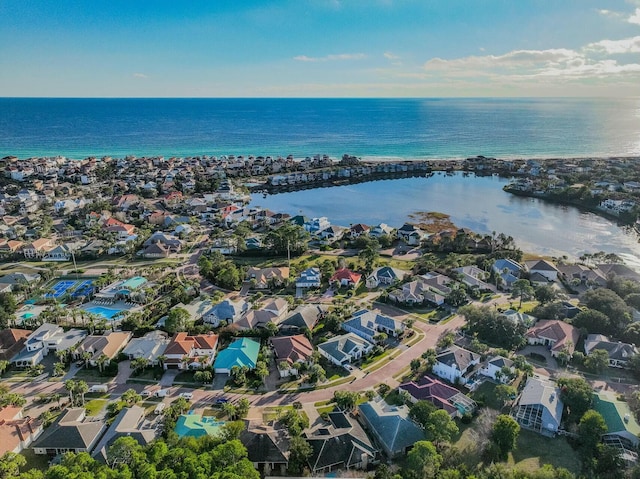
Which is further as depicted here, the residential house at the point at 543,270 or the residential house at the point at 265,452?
the residential house at the point at 543,270

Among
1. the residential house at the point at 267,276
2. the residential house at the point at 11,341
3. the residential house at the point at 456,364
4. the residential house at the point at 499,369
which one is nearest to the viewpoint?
the residential house at the point at 499,369

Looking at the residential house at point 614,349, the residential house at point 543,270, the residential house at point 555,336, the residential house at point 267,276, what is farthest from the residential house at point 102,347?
the residential house at point 543,270

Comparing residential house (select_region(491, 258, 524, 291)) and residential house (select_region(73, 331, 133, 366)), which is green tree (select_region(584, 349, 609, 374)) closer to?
residential house (select_region(491, 258, 524, 291))

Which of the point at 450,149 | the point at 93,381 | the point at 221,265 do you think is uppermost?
the point at 450,149

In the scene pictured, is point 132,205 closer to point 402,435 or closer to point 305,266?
point 305,266

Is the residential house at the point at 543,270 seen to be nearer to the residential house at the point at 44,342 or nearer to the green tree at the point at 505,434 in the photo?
the green tree at the point at 505,434

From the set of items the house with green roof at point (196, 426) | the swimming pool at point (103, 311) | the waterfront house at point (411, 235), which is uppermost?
the waterfront house at point (411, 235)

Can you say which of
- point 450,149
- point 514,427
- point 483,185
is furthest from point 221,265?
point 450,149
